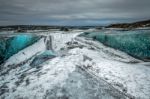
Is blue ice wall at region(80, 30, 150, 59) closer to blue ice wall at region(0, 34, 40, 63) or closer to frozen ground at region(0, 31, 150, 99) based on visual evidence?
frozen ground at region(0, 31, 150, 99)

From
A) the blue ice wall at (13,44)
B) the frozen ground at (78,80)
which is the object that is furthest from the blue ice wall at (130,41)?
the blue ice wall at (13,44)

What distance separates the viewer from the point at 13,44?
33.8 feet

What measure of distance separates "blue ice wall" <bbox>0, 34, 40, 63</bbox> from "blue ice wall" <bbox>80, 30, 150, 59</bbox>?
3.31 meters

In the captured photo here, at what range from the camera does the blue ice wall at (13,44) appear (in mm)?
10031

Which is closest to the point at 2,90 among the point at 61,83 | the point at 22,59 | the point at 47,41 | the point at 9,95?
the point at 9,95

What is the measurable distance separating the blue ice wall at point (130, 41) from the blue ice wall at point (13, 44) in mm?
3311

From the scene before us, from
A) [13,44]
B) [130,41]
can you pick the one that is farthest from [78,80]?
[130,41]

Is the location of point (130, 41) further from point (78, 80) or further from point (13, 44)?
point (13, 44)

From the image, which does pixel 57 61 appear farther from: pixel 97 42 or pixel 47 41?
pixel 97 42

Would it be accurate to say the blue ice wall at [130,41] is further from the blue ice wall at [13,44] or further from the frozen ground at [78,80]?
the blue ice wall at [13,44]

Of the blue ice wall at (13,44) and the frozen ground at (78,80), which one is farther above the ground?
the blue ice wall at (13,44)

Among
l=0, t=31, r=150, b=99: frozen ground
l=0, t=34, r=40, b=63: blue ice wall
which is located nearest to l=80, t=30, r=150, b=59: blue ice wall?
l=0, t=31, r=150, b=99: frozen ground

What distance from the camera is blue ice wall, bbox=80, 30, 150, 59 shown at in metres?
10.4

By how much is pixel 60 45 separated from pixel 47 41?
1.10 metres
